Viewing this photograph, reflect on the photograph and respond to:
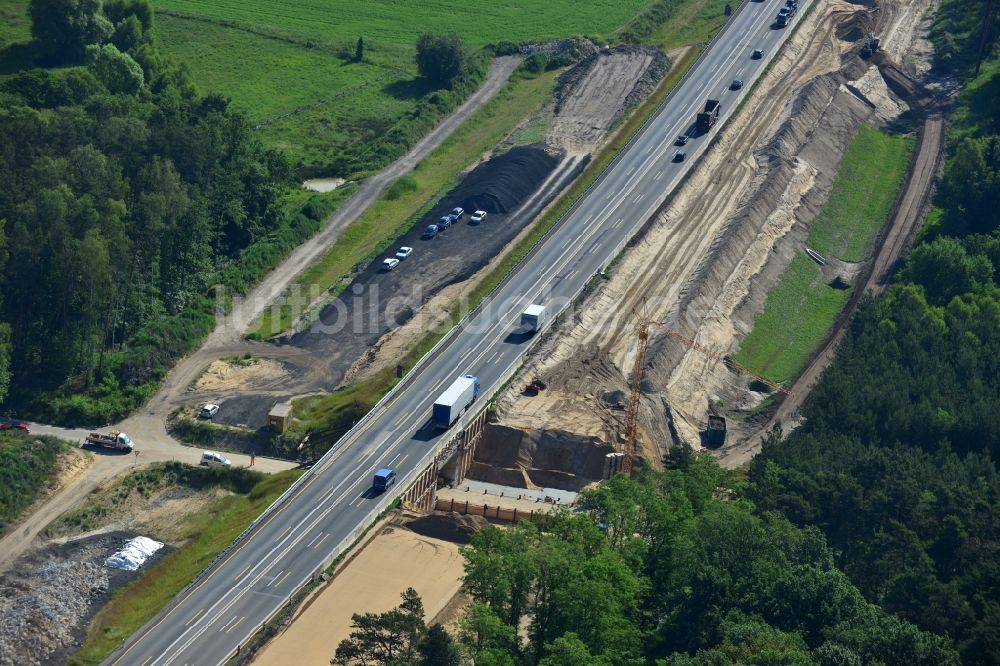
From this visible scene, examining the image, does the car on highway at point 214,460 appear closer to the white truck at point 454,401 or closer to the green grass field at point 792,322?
the white truck at point 454,401

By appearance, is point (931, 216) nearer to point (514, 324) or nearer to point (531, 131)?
point (531, 131)

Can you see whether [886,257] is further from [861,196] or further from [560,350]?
[560,350]

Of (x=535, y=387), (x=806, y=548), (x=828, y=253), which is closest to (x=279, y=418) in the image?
(x=535, y=387)

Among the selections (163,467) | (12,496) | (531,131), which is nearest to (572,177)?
(531,131)

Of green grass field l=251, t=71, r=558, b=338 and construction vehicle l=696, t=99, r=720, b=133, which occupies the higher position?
construction vehicle l=696, t=99, r=720, b=133

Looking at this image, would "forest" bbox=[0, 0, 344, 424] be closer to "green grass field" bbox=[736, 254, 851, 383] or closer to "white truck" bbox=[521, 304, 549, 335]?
"white truck" bbox=[521, 304, 549, 335]

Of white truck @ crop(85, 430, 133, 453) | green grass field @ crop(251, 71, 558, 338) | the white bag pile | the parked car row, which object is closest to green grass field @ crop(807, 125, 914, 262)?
the parked car row
